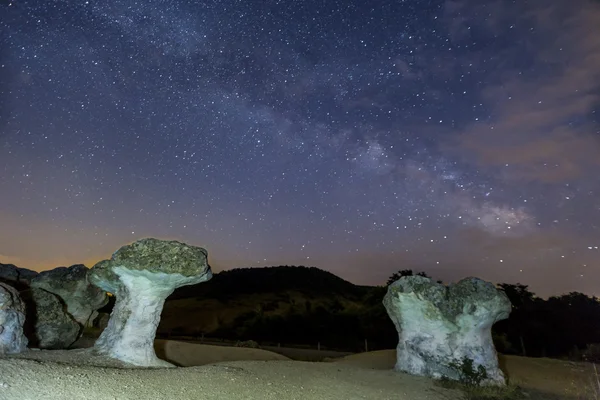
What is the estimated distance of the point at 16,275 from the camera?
14.4 metres

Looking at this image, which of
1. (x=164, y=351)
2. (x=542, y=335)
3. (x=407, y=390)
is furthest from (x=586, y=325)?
(x=164, y=351)

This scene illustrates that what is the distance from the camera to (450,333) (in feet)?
38.3

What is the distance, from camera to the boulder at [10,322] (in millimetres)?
8008

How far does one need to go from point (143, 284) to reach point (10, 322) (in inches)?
110

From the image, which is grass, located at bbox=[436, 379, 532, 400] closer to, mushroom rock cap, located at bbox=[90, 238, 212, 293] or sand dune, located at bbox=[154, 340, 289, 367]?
mushroom rock cap, located at bbox=[90, 238, 212, 293]

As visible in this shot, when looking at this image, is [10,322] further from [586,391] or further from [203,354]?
[586,391]

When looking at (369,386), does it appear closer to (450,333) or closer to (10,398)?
(450,333)

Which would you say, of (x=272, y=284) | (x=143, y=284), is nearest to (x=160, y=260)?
(x=143, y=284)

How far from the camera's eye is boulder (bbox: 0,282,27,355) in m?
8.01

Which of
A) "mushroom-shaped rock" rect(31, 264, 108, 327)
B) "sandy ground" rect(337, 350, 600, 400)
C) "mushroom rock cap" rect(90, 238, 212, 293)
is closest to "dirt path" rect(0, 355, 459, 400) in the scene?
"mushroom rock cap" rect(90, 238, 212, 293)

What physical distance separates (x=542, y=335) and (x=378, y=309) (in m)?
14.2

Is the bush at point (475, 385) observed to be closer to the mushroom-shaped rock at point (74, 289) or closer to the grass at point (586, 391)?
the grass at point (586, 391)

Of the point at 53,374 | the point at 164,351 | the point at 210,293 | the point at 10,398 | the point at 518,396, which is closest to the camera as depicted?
the point at 10,398

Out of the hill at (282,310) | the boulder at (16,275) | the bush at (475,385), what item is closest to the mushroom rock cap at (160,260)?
the boulder at (16,275)
